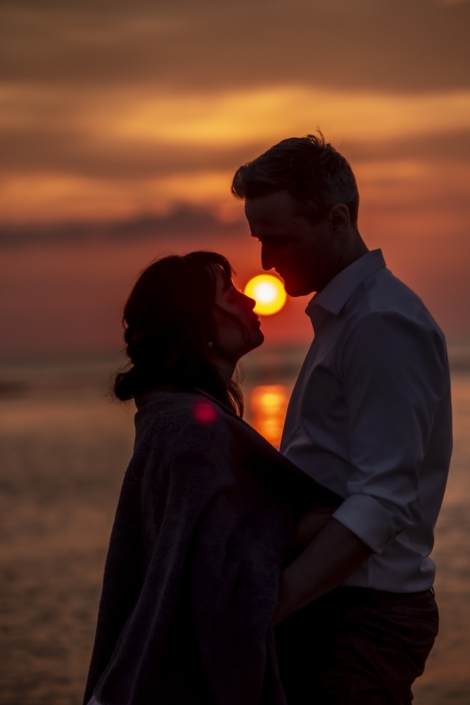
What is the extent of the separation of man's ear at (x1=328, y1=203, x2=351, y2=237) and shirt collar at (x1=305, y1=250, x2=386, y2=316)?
94 mm

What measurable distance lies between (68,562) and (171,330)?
23.0ft

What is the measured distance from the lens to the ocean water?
20.1ft

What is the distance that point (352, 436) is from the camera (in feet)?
7.07

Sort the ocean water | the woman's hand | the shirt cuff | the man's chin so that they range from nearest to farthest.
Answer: the shirt cuff, the woman's hand, the man's chin, the ocean water

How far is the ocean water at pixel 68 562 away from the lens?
20.1 feet

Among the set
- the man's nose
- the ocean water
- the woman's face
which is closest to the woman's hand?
the woman's face

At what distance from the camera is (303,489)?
2.21 m

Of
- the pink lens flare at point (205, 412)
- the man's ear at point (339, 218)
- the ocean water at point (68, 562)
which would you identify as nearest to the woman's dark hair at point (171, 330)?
the pink lens flare at point (205, 412)

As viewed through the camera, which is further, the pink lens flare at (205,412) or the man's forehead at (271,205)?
the man's forehead at (271,205)

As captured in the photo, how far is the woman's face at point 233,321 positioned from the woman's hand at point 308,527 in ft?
1.87

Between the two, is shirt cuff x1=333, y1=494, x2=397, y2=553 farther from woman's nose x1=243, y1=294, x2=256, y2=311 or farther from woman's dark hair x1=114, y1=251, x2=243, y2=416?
woman's nose x1=243, y1=294, x2=256, y2=311

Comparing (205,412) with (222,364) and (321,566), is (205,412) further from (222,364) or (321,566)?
(321,566)

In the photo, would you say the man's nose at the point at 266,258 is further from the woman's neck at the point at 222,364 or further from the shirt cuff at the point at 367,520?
the shirt cuff at the point at 367,520

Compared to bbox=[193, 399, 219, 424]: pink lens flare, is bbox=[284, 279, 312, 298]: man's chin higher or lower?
higher
